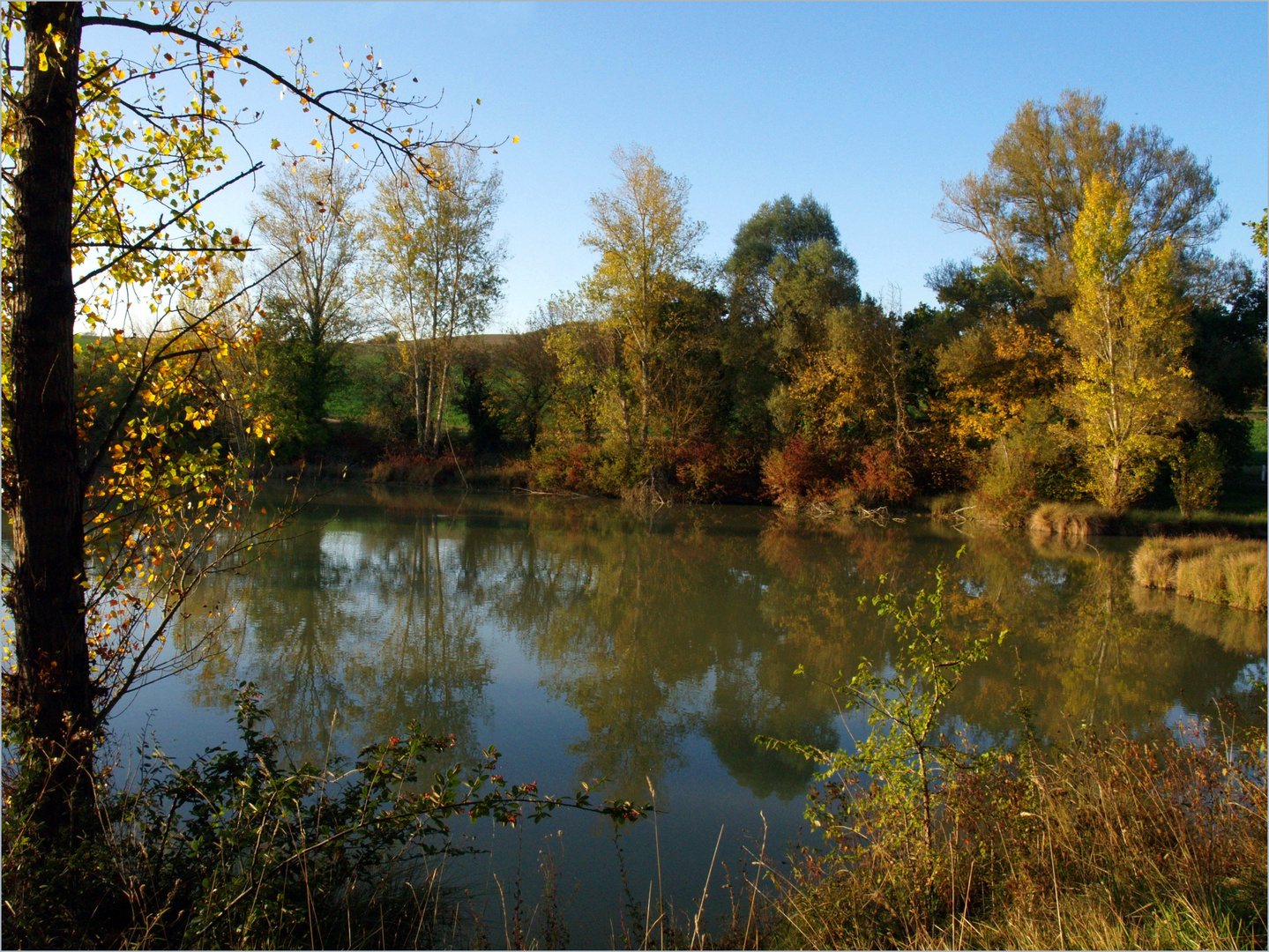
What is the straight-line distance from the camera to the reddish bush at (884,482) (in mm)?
22141

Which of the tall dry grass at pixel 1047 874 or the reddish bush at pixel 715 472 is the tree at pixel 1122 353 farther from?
the tall dry grass at pixel 1047 874

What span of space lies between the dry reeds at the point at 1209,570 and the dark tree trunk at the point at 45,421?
12.3 metres

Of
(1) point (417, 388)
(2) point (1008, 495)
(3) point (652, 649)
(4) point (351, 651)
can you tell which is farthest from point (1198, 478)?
(1) point (417, 388)

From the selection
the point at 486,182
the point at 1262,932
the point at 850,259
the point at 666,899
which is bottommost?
the point at 666,899

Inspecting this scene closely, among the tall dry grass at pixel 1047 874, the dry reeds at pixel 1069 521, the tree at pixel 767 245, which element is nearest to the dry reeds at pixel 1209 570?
the dry reeds at pixel 1069 521

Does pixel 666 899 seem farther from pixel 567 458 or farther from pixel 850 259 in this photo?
pixel 850 259

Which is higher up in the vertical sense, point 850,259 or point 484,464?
point 850,259

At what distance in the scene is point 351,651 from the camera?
7.74 meters

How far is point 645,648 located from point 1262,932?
5841 mm

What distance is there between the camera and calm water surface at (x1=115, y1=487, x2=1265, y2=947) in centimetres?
462

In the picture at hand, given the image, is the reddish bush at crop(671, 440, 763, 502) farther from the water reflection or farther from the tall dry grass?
the tall dry grass

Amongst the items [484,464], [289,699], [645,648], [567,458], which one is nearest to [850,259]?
[567,458]

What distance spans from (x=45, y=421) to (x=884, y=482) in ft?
67.7

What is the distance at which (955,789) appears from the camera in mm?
3744
